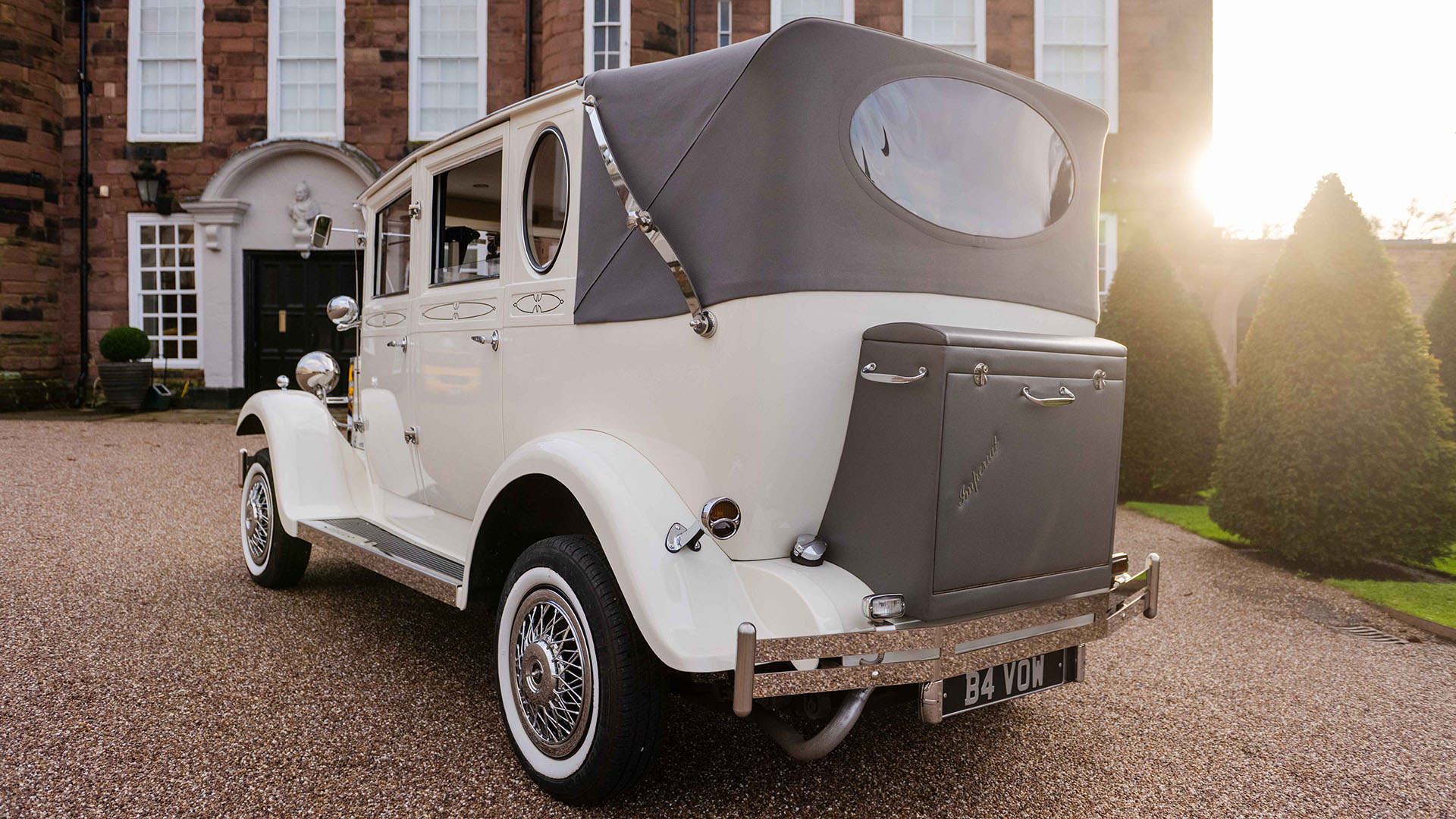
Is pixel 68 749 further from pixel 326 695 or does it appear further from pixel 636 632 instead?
pixel 636 632

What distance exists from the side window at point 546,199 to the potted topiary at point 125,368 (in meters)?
13.6

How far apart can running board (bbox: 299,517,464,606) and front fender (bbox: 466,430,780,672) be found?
75cm

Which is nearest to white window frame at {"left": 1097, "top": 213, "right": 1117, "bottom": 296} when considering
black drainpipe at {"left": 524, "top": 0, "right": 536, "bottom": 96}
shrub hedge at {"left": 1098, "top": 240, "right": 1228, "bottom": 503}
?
shrub hedge at {"left": 1098, "top": 240, "right": 1228, "bottom": 503}

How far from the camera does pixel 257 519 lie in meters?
4.96

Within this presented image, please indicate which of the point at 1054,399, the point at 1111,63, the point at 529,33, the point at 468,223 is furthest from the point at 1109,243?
the point at 1054,399

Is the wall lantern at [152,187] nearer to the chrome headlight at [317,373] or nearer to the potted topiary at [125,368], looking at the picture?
the potted topiary at [125,368]

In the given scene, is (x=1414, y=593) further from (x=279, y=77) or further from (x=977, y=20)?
(x=279, y=77)

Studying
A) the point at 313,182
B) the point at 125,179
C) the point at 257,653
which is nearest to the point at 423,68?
the point at 313,182

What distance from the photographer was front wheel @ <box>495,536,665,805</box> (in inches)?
97.9

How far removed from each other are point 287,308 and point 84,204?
12.2ft

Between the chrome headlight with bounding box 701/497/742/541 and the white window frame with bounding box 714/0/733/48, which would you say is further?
the white window frame with bounding box 714/0/733/48

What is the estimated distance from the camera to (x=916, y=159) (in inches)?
108

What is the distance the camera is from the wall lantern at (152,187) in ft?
48.0

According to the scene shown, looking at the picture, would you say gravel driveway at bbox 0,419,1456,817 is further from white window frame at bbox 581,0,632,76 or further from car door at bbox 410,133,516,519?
white window frame at bbox 581,0,632,76
